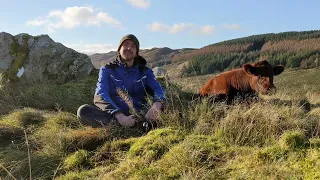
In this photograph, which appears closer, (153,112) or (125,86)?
(153,112)

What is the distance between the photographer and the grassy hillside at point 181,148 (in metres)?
3.48

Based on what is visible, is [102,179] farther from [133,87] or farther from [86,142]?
[133,87]

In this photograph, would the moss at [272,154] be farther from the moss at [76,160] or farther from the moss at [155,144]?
the moss at [76,160]

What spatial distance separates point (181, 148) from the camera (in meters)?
4.02

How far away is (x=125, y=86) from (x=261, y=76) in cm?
361

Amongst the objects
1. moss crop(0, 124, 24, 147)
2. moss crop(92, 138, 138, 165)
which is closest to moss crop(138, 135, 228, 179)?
moss crop(92, 138, 138, 165)

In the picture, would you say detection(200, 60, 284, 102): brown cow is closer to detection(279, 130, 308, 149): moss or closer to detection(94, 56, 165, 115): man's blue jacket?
detection(94, 56, 165, 115): man's blue jacket

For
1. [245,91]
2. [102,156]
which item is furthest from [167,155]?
[245,91]

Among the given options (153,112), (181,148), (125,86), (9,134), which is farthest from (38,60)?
(181,148)

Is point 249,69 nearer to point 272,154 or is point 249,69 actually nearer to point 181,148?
point 181,148

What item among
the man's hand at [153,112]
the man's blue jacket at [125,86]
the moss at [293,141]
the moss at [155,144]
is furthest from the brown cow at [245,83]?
the moss at [293,141]

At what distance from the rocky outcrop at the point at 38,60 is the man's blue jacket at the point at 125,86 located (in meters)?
5.20

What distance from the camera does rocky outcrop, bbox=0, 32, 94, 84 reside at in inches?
455

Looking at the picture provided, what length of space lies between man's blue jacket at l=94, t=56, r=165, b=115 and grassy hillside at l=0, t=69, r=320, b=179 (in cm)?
55
